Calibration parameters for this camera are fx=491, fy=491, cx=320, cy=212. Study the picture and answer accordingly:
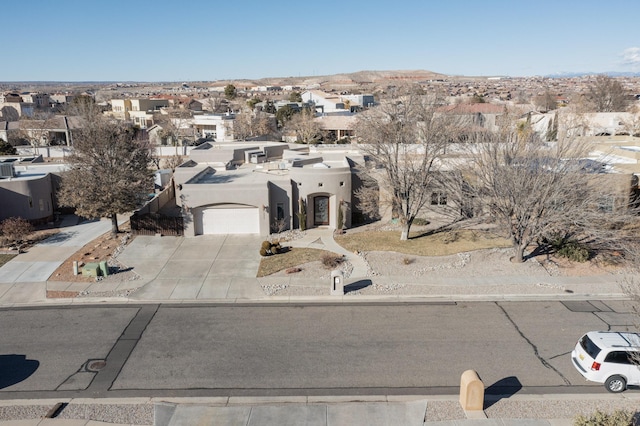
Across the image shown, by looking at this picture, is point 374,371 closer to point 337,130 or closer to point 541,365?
point 541,365

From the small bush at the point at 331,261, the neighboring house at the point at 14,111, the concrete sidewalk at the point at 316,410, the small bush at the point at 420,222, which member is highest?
the neighboring house at the point at 14,111

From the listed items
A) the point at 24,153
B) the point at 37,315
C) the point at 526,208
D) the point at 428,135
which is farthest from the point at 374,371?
the point at 24,153

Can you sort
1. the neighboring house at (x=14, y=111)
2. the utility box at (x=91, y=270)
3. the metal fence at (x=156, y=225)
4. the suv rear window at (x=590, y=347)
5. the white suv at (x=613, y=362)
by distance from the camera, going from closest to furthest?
the white suv at (x=613, y=362) → the suv rear window at (x=590, y=347) → the utility box at (x=91, y=270) → the metal fence at (x=156, y=225) → the neighboring house at (x=14, y=111)

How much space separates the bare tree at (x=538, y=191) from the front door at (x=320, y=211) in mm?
9849

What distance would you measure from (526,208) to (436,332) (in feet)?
29.4

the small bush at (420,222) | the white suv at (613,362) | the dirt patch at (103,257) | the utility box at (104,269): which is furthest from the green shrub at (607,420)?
the utility box at (104,269)

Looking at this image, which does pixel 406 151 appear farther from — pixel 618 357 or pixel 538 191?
pixel 618 357

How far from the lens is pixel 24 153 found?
183 ft

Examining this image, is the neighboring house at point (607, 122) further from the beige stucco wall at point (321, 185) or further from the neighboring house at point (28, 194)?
the neighboring house at point (28, 194)

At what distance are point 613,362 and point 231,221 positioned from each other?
21.9 m

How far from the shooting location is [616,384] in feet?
48.1

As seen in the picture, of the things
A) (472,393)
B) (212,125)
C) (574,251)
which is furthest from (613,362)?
(212,125)

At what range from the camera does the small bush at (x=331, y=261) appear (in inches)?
993

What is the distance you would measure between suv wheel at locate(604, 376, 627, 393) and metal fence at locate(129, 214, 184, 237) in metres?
23.6
